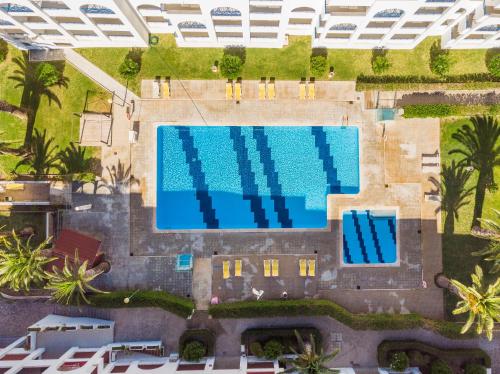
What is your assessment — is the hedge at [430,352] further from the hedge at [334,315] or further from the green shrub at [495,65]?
the green shrub at [495,65]

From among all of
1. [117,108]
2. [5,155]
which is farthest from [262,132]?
[5,155]

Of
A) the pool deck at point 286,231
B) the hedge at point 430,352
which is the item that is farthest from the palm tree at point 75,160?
the hedge at point 430,352

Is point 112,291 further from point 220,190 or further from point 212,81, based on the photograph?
point 212,81

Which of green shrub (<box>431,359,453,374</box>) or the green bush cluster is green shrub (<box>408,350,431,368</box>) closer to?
the green bush cluster

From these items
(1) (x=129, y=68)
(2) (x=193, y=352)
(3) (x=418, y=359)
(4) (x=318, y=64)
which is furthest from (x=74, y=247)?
(3) (x=418, y=359)

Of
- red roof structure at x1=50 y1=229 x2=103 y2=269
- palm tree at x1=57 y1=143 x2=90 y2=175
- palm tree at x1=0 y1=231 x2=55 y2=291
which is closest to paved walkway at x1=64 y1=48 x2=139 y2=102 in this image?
palm tree at x1=57 y1=143 x2=90 y2=175

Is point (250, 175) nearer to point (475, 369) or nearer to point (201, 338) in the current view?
point (201, 338)
